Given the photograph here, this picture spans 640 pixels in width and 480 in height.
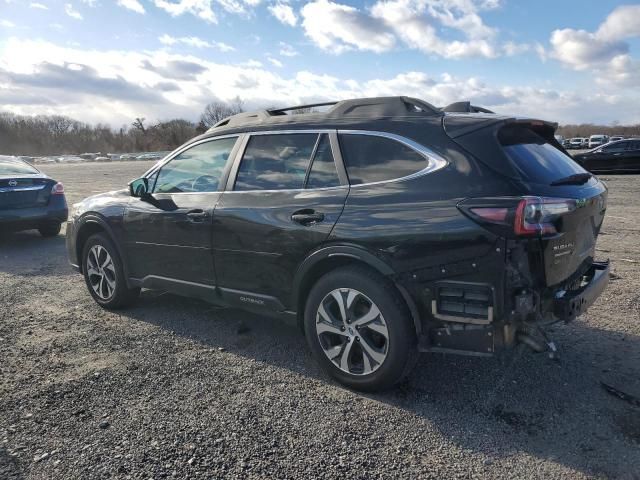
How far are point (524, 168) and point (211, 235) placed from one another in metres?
2.35

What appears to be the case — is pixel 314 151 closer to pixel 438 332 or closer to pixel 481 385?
pixel 438 332

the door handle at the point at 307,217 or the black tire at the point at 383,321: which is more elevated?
the door handle at the point at 307,217

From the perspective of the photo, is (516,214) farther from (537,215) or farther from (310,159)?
(310,159)

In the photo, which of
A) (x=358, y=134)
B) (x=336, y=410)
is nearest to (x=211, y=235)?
(x=358, y=134)

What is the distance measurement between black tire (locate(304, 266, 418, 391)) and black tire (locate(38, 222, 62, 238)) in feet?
24.4

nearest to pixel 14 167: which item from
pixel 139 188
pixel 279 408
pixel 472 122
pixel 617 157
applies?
pixel 139 188

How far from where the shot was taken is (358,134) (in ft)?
11.3

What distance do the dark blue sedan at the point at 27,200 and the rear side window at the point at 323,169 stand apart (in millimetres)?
6814

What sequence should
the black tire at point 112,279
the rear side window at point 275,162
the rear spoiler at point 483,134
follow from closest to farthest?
1. the rear spoiler at point 483,134
2. the rear side window at point 275,162
3. the black tire at point 112,279

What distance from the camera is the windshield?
868 cm

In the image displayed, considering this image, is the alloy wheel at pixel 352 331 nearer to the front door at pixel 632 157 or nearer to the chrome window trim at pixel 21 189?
the chrome window trim at pixel 21 189

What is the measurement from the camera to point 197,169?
14.4 feet

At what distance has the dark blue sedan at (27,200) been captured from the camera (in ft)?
27.0

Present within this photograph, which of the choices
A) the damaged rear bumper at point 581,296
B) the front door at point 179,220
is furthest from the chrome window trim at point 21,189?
the damaged rear bumper at point 581,296
